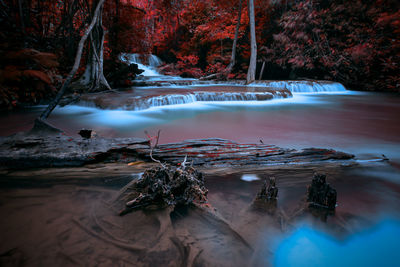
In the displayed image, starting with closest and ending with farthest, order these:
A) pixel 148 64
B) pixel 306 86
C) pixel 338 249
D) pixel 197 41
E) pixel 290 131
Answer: pixel 338 249, pixel 290 131, pixel 306 86, pixel 148 64, pixel 197 41

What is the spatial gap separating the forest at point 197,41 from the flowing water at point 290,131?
4.67ft

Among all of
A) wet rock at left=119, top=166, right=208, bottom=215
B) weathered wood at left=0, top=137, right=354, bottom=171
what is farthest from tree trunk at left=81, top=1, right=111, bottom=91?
wet rock at left=119, top=166, right=208, bottom=215

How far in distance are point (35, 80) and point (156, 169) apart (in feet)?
18.0

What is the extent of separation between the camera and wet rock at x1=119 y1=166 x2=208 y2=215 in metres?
1.56

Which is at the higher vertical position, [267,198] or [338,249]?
[267,198]

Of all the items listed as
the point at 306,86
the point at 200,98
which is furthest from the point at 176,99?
the point at 306,86

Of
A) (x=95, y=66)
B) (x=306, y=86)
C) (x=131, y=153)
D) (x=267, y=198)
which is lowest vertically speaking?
(x=267, y=198)

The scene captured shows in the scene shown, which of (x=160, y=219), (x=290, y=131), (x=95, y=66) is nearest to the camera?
(x=160, y=219)

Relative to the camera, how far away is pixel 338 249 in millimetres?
1319

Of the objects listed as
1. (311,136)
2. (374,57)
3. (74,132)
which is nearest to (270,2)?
(374,57)

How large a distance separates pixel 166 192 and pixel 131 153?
909mm

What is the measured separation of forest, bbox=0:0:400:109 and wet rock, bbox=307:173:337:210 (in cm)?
483

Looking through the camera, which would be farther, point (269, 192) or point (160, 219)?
point (269, 192)

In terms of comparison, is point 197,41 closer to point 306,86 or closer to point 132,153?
point 306,86
